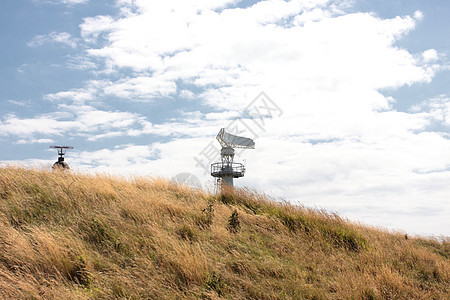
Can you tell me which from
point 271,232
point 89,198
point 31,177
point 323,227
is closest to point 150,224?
point 89,198

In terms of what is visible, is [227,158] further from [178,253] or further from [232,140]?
[178,253]

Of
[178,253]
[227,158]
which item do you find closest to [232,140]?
[227,158]

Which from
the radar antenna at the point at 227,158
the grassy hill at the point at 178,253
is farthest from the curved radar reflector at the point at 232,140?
the grassy hill at the point at 178,253

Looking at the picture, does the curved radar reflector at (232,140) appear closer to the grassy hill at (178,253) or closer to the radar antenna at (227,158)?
the radar antenna at (227,158)

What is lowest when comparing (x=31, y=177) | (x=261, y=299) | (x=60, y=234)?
(x=261, y=299)

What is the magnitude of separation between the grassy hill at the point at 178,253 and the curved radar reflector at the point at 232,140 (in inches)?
734

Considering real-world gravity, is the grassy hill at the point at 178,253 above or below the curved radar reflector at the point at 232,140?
below

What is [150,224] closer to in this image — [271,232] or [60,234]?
[60,234]

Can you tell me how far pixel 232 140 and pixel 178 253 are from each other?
76.7 feet

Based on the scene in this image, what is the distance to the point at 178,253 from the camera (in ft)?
19.9

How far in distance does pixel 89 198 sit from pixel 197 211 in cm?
310

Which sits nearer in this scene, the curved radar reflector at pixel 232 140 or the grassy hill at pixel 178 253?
the grassy hill at pixel 178 253

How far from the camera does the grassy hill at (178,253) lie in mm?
5440

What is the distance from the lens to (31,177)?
412 inches
